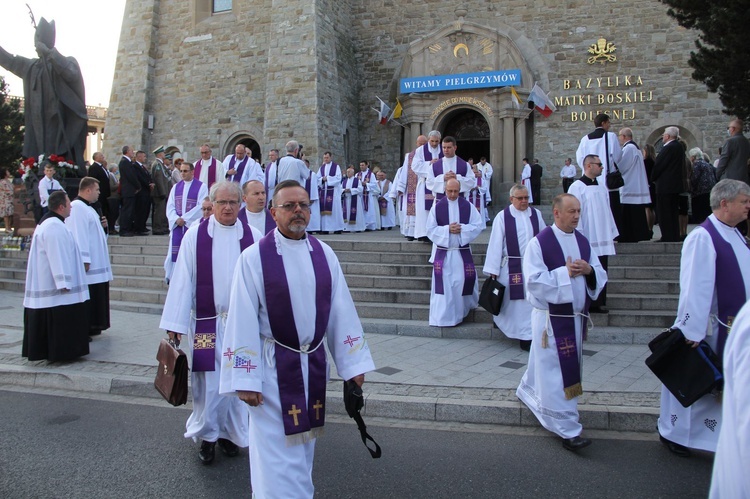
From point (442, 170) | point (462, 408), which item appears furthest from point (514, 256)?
point (442, 170)

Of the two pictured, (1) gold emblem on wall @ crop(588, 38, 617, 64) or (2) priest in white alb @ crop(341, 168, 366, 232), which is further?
(1) gold emblem on wall @ crop(588, 38, 617, 64)

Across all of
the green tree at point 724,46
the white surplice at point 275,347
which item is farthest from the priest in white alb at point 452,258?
the green tree at point 724,46

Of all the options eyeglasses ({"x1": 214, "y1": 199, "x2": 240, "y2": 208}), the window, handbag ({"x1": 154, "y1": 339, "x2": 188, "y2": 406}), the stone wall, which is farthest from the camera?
the window

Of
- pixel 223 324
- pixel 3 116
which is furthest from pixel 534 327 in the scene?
pixel 3 116

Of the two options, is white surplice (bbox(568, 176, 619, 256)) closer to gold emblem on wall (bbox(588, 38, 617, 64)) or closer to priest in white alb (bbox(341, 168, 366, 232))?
priest in white alb (bbox(341, 168, 366, 232))

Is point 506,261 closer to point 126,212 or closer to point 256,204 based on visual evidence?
point 256,204

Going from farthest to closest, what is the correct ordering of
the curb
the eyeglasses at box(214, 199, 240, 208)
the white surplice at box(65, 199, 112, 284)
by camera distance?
the white surplice at box(65, 199, 112, 284)
the curb
the eyeglasses at box(214, 199, 240, 208)

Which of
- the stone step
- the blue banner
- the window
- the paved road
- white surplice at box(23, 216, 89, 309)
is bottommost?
the paved road

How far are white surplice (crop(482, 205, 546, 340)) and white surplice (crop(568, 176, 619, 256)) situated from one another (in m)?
0.90

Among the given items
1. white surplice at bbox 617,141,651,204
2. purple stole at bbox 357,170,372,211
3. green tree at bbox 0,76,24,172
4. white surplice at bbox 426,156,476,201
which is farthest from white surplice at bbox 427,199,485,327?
green tree at bbox 0,76,24,172

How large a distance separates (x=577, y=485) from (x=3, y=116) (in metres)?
34.6

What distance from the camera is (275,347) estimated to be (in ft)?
9.94

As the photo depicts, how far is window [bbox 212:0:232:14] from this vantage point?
21.5 metres

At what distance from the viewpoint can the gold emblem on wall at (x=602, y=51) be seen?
18.1 meters
